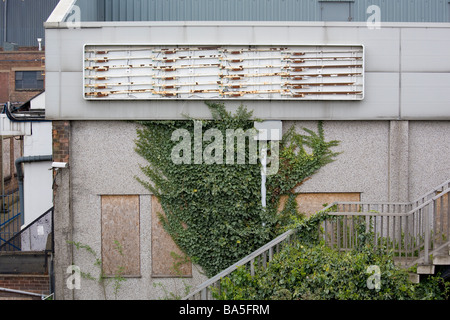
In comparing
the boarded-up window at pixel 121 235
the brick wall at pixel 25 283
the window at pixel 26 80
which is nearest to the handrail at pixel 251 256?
the boarded-up window at pixel 121 235

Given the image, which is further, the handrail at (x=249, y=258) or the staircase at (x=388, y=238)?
the handrail at (x=249, y=258)

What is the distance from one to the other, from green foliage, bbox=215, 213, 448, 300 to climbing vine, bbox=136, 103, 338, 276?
1075 mm

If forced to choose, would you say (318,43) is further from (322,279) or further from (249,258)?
(322,279)

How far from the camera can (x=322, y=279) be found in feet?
26.1

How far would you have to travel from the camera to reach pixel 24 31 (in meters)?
33.3

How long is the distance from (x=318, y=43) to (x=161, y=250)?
195 inches

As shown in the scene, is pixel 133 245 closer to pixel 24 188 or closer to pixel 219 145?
pixel 219 145

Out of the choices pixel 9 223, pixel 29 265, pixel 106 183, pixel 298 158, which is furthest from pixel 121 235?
pixel 9 223

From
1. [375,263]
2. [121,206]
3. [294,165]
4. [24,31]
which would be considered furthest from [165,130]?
[24,31]

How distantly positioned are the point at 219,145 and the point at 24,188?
7.61m

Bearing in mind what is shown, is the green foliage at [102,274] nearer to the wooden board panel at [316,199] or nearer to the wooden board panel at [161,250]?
the wooden board panel at [161,250]

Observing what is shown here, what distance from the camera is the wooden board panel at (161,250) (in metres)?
9.98

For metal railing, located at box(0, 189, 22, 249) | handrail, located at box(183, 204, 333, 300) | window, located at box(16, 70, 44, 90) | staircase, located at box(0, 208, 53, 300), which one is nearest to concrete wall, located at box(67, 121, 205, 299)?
staircase, located at box(0, 208, 53, 300)

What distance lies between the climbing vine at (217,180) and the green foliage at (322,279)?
42.3 inches
